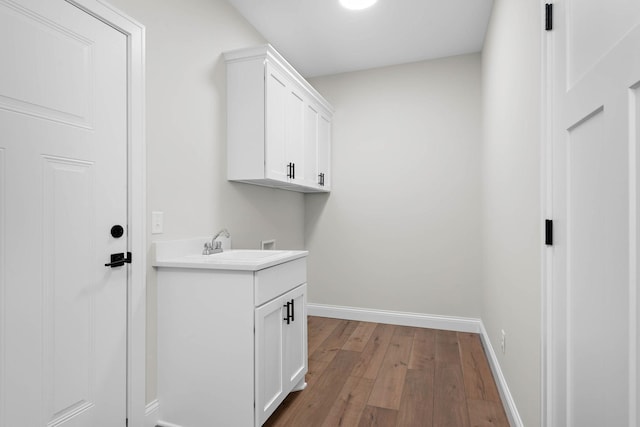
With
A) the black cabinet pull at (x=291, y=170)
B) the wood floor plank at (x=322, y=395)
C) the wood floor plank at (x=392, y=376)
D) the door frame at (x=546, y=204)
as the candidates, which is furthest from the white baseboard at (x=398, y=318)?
the door frame at (x=546, y=204)

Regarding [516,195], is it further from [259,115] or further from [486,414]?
[259,115]

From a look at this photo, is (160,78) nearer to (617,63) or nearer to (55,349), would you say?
(55,349)

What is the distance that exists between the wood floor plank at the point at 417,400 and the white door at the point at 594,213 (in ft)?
2.59

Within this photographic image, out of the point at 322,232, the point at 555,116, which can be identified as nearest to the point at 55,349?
the point at 555,116

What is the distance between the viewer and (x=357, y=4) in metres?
2.44

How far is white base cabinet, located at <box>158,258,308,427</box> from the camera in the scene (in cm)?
163

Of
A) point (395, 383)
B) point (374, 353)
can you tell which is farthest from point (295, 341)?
point (374, 353)

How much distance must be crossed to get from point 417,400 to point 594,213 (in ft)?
5.30

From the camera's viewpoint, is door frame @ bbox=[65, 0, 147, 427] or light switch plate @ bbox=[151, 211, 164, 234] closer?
door frame @ bbox=[65, 0, 147, 427]

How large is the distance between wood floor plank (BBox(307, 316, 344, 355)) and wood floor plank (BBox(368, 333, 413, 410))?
59 cm

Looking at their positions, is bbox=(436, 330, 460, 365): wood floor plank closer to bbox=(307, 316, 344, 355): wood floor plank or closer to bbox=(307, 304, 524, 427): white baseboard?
bbox=(307, 304, 524, 427): white baseboard

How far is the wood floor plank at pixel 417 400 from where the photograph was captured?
1.82 metres

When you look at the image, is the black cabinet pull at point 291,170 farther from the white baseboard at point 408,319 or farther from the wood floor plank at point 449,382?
the wood floor plank at point 449,382

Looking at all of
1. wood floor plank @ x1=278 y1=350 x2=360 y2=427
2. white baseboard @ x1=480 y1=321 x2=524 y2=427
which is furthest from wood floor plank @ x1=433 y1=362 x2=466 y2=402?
wood floor plank @ x1=278 y1=350 x2=360 y2=427
